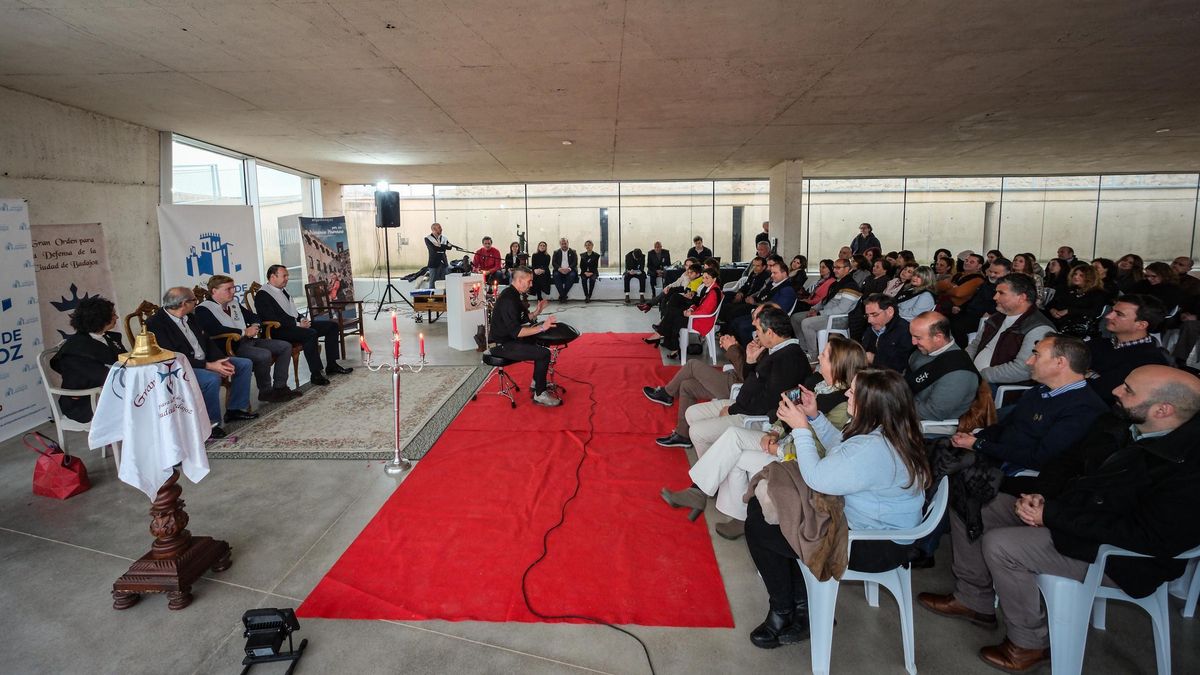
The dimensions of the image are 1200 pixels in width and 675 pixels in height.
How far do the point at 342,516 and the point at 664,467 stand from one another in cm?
189

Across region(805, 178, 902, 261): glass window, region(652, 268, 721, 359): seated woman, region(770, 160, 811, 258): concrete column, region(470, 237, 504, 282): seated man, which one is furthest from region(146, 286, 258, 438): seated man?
region(805, 178, 902, 261): glass window

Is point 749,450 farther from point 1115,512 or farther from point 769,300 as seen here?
point 769,300

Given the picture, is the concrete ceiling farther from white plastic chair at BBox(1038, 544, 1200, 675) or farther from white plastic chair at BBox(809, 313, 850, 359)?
white plastic chair at BBox(1038, 544, 1200, 675)

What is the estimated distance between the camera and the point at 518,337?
5.21 meters

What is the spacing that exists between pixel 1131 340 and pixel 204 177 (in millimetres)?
10496

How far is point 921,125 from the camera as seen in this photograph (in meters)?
7.48

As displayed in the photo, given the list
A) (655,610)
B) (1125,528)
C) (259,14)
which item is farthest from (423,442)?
(1125,528)

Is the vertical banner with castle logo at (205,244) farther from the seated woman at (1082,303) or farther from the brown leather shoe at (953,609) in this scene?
the seated woman at (1082,303)

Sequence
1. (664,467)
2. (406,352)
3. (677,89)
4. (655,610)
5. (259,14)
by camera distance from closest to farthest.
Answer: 1. (655,610)
2. (259,14)
3. (664,467)
4. (677,89)
5. (406,352)

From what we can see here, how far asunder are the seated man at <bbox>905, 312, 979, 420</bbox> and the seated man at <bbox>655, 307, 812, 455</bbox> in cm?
57

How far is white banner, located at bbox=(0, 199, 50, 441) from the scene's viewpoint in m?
4.51

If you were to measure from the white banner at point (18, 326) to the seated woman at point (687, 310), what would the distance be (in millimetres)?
5780

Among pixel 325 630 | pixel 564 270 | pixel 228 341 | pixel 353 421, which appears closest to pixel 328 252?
pixel 564 270

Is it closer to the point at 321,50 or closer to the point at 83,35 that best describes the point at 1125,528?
the point at 321,50
